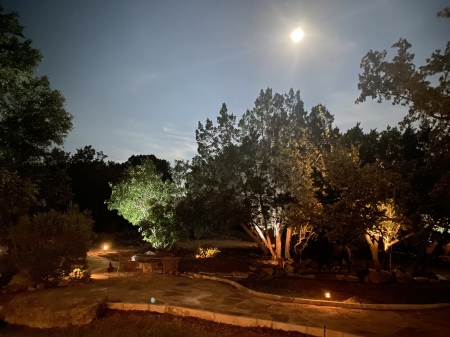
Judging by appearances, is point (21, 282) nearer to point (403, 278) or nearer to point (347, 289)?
point (347, 289)

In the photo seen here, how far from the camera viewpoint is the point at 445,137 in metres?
9.05

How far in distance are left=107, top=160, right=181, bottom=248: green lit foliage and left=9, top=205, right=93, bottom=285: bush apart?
649 centimetres

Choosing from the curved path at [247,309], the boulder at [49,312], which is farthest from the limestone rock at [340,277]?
the boulder at [49,312]

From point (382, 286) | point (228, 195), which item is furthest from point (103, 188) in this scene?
point (382, 286)

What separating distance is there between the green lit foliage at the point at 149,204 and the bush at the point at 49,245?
21.3 feet

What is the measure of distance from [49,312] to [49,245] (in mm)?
3420

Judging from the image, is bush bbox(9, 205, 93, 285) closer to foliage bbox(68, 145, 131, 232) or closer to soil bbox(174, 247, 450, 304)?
soil bbox(174, 247, 450, 304)

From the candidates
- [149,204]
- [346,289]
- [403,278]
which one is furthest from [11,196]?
[403,278]

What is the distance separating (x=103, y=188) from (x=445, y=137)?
33027mm

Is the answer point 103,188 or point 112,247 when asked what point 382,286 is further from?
point 103,188

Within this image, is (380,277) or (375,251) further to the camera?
(375,251)

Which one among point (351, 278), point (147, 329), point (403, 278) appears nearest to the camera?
point (147, 329)

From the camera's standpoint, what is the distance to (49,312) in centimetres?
784

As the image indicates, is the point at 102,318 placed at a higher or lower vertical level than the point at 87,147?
lower
